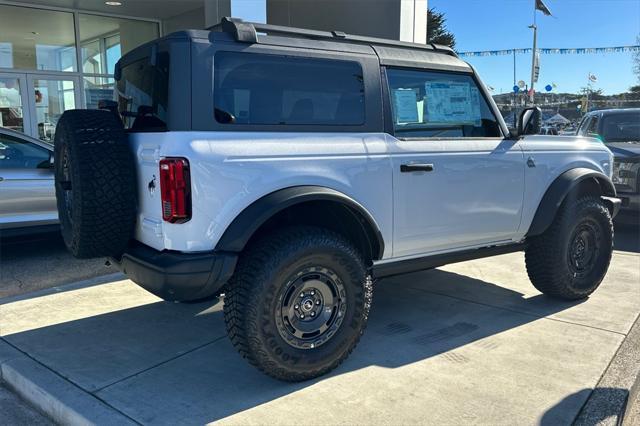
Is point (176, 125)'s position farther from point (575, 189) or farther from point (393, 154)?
point (575, 189)

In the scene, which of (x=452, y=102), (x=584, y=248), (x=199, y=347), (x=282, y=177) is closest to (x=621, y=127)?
(x=584, y=248)

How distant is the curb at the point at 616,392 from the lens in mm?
2828

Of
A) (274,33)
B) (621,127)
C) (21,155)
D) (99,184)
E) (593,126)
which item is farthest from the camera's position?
(593,126)

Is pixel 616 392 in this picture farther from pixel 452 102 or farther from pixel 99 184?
pixel 99 184

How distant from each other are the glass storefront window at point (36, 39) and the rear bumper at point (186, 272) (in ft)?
31.5

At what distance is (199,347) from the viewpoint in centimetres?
369

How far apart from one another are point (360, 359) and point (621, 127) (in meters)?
7.31

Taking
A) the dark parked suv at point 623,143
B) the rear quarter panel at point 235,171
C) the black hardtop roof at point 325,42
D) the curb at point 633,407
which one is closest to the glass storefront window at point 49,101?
the black hardtop roof at point 325,42

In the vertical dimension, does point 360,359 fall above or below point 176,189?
below

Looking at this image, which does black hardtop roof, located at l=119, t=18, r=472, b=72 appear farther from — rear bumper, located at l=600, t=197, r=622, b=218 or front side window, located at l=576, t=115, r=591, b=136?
front side window, located at l=576, t=115, r=591, b=136

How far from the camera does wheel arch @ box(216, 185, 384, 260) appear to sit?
281 centimetres

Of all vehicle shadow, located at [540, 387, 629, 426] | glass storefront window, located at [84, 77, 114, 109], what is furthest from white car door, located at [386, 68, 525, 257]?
glass storefront window, located at [84, 77, 114, 109]

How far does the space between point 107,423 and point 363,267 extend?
1.64m

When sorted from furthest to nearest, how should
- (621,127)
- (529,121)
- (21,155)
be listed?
(621,127), (21,155), (529,121)
